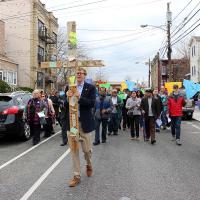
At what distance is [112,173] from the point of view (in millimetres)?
8016

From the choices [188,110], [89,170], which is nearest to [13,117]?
[89,170]

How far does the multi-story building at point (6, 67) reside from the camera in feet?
126

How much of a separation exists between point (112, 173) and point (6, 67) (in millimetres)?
33265

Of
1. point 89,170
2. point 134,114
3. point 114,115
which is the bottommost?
point 89,170

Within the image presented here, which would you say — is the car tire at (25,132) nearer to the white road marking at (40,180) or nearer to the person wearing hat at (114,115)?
the person wearing hat at (114,115)

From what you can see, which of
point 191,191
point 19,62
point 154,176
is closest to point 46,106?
point 154,176

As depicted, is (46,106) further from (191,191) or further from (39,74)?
(39,74)

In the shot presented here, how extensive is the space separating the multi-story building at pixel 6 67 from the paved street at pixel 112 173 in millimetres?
27309

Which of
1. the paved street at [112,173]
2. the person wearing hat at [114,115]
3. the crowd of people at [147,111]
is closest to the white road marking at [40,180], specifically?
the paved street at [112,173]

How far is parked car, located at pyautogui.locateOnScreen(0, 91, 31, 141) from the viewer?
12.3 meters

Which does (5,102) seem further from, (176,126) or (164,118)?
(164,118)

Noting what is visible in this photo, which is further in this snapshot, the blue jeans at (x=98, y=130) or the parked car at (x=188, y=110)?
the parked car at (x=188, y=110)

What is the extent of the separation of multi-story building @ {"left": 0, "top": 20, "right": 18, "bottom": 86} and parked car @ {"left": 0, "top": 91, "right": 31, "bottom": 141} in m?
25.8

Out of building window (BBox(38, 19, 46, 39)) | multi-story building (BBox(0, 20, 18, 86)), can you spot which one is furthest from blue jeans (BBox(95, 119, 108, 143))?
building window (BBox(38, 19, 46, 39))
